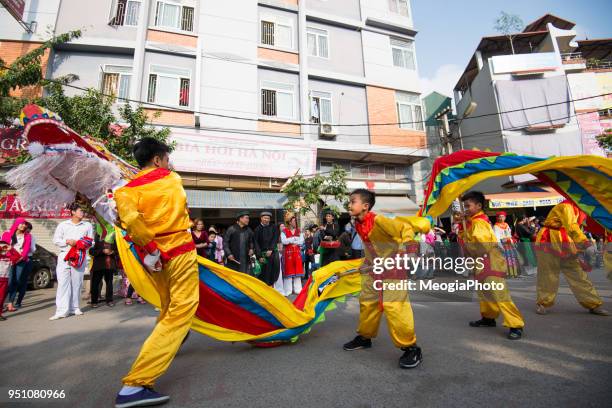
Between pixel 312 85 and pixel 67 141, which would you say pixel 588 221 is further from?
pixel 312 85

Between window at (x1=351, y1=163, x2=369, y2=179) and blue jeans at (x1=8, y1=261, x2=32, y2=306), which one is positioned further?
window at (x1=351, y1=163, x2=369, y2=179)

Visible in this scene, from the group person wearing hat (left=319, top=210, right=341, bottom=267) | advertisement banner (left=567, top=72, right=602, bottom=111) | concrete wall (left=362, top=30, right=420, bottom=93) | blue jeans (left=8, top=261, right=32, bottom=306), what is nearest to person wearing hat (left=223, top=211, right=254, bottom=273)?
person wearing hat (left=319, top=210, right=341, bottom=267)

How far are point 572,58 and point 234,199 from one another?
21946 millimetres

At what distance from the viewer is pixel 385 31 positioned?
1572cm

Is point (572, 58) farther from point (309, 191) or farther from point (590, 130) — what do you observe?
point (309, 191)

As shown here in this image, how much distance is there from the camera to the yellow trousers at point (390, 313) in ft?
8.80

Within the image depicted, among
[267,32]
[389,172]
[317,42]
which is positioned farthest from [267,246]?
[317,42]

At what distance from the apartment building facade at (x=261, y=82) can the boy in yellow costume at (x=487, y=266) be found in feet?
28.6

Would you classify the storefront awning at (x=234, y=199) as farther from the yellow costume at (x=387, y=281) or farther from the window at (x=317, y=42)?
the yellow costume at (x=387, y=281)

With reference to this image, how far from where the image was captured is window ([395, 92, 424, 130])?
15265 mm

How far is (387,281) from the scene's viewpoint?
2930mm

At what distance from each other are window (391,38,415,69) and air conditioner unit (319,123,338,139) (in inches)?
220

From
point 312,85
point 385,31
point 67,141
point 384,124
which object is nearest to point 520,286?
point 67,141

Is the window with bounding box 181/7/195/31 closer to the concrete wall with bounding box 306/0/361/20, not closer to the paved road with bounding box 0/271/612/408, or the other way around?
the concrete wall with bounding box 306/0/361/20
